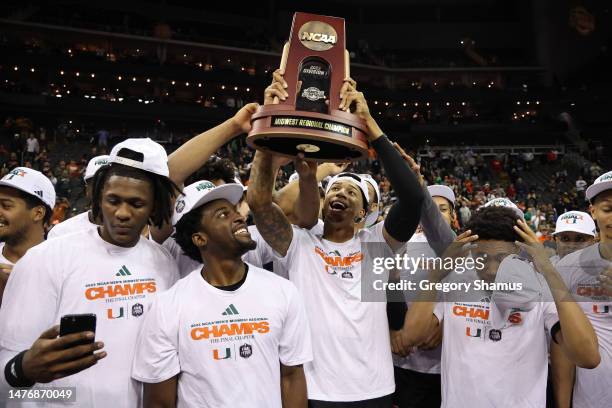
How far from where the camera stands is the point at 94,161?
11.7ft

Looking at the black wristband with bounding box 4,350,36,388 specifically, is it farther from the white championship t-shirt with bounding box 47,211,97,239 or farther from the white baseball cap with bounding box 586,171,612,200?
the white baseball cap with bounding box 586,171,612,200

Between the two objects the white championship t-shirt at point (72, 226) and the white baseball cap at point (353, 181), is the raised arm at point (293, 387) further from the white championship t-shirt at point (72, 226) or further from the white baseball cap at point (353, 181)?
the white championship t-shirt at point (72, 226)

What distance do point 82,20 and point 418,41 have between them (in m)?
20.5

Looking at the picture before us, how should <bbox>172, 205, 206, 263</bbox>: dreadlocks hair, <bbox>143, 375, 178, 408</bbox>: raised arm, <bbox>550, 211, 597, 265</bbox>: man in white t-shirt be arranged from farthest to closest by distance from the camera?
<bbox>550, 211, 597, 265</bbox>: man in white t-shirt → <bbox>172, 205, 206, 263</bbox>: dreadlocks hair → <bbox>143, 375, 178, 408</bbox>: raised arm

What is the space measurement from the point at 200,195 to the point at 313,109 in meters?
0.68

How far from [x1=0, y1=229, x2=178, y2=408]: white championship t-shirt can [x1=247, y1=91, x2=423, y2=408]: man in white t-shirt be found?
74 cm

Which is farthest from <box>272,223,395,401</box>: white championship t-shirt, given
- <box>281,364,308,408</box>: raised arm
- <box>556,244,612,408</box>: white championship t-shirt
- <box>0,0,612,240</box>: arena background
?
<box>0,0,612,240</box>: arena background

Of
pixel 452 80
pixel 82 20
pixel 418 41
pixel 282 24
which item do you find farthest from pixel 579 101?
pixel 82 20

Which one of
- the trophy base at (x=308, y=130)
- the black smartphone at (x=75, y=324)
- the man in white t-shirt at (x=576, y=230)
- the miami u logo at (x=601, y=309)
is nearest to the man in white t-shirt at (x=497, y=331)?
the miami u logo at (x=601, y=309)

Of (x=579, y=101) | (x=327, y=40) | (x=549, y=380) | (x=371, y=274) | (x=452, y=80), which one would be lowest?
(x=549, y=380)

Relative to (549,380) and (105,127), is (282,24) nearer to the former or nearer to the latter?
(105,127)

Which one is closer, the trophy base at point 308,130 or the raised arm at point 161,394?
the raised arm at point 161,394

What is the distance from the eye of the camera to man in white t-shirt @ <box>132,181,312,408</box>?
2.06 metres

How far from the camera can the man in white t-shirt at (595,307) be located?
2.62 meters
